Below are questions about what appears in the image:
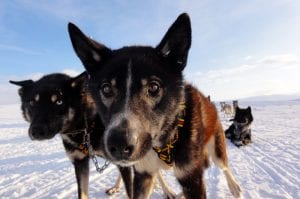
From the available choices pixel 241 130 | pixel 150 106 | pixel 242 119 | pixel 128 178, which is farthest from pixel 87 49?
pixel 242 119

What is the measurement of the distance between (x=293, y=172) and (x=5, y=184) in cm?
575

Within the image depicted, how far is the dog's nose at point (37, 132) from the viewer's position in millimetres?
4078

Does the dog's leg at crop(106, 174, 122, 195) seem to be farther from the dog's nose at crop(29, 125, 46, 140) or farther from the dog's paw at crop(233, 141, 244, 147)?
the dog's paw at crop(233, 141, 244, 147)

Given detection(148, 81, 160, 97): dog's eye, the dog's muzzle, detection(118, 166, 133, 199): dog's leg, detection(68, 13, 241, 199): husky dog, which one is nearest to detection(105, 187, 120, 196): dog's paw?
detection(118, 166, 133, 199): dog's leg

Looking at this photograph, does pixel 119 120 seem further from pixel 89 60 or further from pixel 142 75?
pixel 89 60

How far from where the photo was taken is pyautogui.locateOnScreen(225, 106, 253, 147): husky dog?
10.9 m

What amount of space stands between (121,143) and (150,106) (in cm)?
62

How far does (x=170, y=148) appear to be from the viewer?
126 inches


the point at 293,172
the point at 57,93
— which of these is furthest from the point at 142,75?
the point at 293,172

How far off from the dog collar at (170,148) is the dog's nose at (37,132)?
1643 mm

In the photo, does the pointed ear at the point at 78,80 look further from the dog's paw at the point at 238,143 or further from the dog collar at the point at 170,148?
the dog's paw at the point at 238,143

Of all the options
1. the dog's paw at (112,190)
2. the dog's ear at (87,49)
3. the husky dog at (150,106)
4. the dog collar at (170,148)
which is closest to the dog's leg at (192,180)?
the husky dog at (150,106)

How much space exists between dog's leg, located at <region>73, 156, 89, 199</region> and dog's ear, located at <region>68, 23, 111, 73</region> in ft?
5.61

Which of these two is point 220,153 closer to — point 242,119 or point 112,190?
point 112,190
